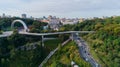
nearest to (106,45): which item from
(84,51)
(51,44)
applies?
(84,51)

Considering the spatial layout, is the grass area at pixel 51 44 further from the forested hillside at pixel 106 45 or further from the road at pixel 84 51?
the forested hillside at pixel 106 45

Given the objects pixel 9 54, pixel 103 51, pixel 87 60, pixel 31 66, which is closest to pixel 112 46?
pixel 103 51

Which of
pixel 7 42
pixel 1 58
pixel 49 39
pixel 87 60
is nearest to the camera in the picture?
pixel 87 60

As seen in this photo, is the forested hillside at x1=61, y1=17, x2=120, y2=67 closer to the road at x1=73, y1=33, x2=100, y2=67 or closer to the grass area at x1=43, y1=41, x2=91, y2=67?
the road at x1=73, y1=33, x2=100, y2=67

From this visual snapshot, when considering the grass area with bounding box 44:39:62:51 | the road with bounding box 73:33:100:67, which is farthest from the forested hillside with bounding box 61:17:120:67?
the grass area with bounding box 44:39:62:51

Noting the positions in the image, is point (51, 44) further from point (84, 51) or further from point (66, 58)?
point (66, 58)

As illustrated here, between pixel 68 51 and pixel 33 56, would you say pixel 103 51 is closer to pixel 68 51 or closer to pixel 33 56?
pixel 68 51
